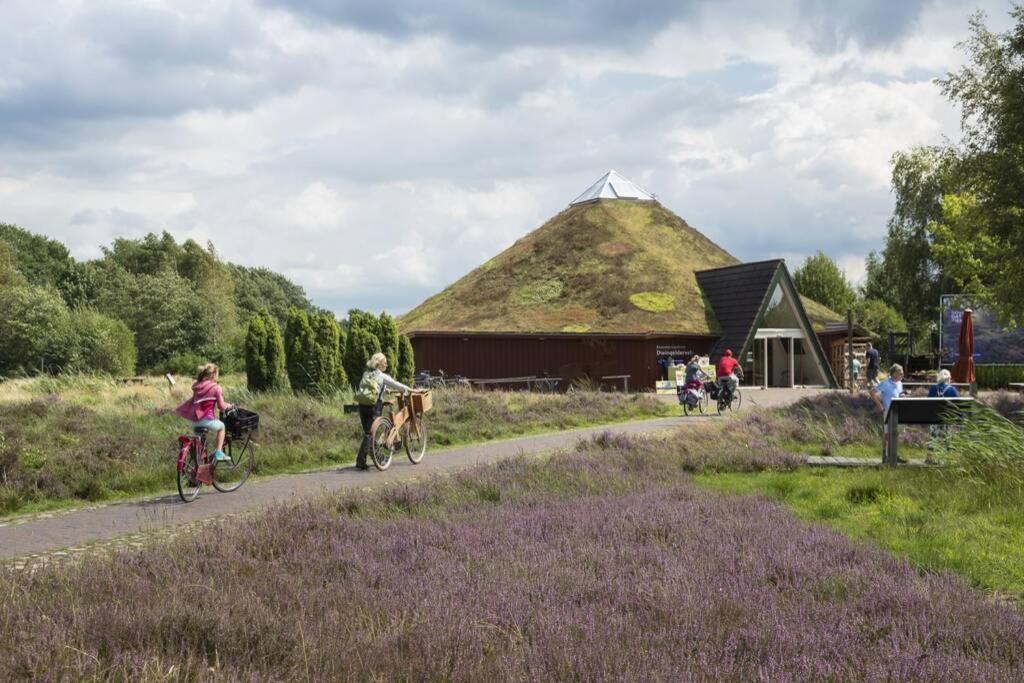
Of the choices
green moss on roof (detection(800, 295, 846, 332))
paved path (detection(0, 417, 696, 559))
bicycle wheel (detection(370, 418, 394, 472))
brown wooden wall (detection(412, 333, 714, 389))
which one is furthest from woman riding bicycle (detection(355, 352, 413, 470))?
green moss on roof (detection(800, 295, 846, 332))

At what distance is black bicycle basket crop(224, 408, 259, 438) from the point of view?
11773 mm

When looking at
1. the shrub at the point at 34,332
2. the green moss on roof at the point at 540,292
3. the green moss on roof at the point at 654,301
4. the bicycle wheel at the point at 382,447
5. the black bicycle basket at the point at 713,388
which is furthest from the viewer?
the shrub at the point at 34,332

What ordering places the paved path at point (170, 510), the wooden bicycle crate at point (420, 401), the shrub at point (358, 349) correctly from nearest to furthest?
the paved path at point (170, 510), the wooden bicycle crate at point (420, 401), the shrub at point (358, 349)

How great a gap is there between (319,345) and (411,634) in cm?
2309

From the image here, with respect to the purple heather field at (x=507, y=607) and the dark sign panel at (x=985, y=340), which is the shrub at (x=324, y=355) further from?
the dark sign panel at (x=985, y=340)

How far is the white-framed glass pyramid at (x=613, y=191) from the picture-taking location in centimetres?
Result: 5419

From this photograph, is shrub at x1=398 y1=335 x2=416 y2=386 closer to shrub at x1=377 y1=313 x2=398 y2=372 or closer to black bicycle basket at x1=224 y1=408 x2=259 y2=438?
shrub at x1=377 y1=313 x2=398 y2=372

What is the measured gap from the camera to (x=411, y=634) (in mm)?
4352

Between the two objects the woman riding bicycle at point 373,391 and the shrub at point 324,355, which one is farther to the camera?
the shrub at point 324,355

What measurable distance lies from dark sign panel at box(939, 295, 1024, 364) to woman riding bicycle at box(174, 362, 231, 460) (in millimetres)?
42171

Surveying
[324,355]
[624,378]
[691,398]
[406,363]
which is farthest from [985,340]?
[324,355]

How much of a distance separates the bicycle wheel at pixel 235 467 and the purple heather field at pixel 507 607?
180 inches

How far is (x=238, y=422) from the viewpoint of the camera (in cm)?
1181

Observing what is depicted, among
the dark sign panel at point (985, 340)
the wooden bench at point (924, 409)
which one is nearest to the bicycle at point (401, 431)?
the wooden bench at point (924, 409)
